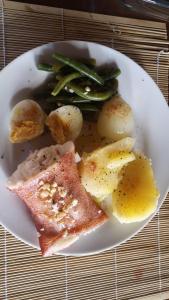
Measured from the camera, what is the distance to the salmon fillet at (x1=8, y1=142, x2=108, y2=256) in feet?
4.42

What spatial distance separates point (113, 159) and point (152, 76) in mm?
410

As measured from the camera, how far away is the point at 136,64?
1.49 m

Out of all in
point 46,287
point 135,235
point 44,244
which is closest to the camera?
point 44,244

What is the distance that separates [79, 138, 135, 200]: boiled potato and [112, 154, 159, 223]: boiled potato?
1.4 inches

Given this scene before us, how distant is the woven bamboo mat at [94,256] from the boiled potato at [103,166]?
0.27 metres

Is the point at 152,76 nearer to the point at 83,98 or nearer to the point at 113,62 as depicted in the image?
the point at 113,62

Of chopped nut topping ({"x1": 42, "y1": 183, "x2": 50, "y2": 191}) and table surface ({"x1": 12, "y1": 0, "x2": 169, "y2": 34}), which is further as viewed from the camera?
table surface ({"x1": 12, "y1": 0, "x2": 169, "y2": 34})

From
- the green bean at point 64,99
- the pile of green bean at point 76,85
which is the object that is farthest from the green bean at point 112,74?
the green bean at point 64,99

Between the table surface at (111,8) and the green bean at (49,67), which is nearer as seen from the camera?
the green bean at (49,67)

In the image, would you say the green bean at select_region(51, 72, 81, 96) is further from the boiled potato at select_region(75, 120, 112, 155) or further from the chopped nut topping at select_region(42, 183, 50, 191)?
the chopped nut topping at select_region(42, 183, 50, 191)

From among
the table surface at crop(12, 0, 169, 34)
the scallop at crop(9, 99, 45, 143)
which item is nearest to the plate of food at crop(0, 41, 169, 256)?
the scallop at crop(9, 99, 45, 143)

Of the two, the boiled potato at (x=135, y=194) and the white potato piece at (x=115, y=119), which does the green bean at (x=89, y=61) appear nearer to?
the white potato piece at (x=115, y=119)

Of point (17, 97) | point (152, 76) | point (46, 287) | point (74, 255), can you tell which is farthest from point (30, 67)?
point (46, 287)

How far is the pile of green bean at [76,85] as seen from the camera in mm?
1376
